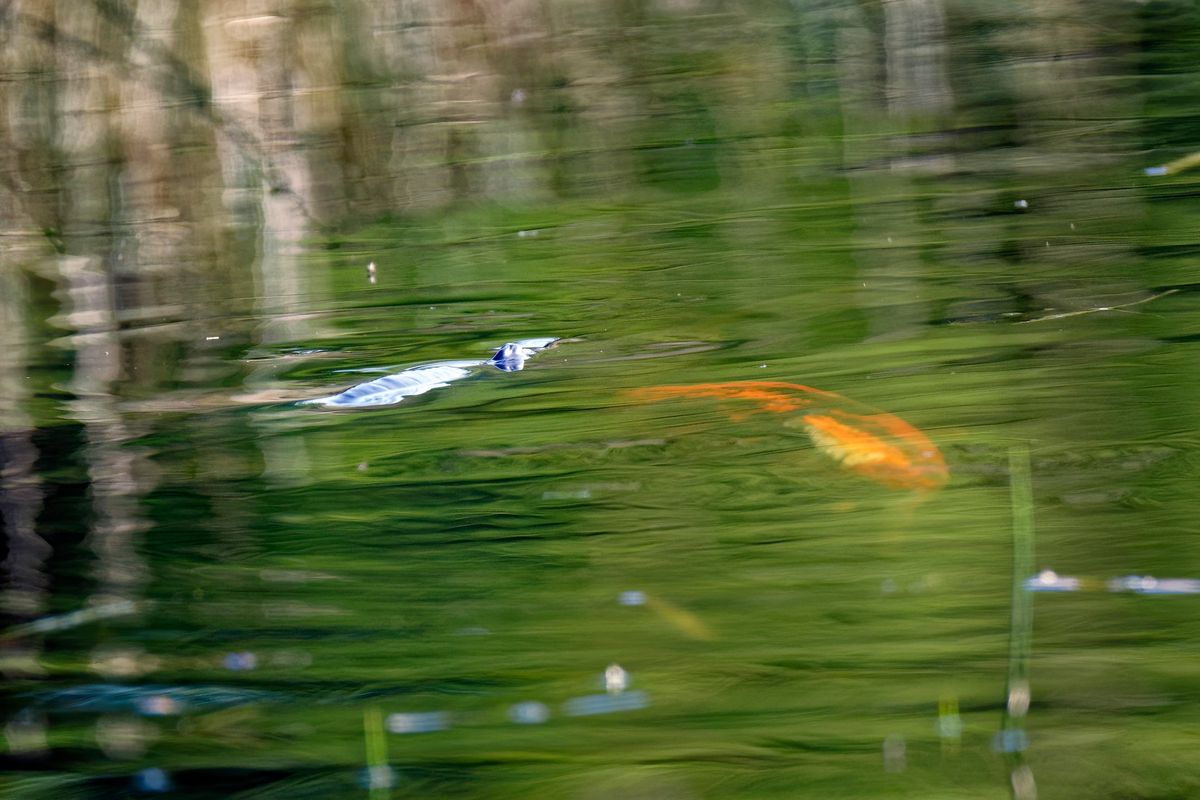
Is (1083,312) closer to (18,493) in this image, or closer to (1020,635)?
(1020,635)

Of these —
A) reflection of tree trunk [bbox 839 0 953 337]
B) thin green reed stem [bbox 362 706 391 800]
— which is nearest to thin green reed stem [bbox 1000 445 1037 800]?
thin green reed stem [bbox 362 706 391 800]

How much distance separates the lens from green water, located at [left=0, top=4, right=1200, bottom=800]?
847 millimetres

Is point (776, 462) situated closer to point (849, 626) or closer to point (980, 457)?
point (980, 457)

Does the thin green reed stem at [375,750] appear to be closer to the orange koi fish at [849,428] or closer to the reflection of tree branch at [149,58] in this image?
the orange koi fish at [849,428]

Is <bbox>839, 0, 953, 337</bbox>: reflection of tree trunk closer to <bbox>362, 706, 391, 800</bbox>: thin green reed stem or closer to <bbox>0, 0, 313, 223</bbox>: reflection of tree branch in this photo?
<bbox>362, 706, 391, 800</bbox>: thin green reed stem

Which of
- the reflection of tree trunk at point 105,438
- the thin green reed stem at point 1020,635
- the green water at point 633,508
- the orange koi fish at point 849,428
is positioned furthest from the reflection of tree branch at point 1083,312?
the reflection of tree trunk at point 105,438

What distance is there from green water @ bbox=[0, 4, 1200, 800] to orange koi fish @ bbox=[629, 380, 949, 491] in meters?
0.02

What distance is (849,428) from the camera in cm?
136

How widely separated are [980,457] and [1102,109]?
163cm

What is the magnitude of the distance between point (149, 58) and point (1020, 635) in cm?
274

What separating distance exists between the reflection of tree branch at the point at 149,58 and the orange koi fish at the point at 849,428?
175 centimetres

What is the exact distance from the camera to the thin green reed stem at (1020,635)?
0.78 m

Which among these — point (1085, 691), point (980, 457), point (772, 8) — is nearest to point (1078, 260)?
point (980, 457)

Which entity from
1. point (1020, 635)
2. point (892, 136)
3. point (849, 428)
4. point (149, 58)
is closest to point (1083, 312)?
point (849, 428)
